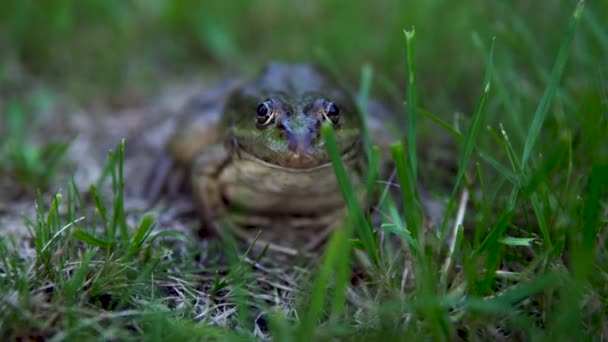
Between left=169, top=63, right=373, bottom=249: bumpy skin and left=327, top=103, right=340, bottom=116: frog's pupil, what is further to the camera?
left=327, top=103, right=340, bottom=116: frog's pupil

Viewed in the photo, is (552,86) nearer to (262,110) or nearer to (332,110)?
(332,110)

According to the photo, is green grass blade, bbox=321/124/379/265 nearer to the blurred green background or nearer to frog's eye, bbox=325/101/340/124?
frog's eye, bbox=325/101/340/124

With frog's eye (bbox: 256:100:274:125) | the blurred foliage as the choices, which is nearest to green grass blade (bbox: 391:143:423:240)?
frog's eye (bbox: 256:100:274:125)

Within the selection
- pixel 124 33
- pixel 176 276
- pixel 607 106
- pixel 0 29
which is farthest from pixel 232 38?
→ pixel 607 106

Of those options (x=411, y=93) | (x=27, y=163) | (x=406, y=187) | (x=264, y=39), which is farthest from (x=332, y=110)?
(x=264, y=39)

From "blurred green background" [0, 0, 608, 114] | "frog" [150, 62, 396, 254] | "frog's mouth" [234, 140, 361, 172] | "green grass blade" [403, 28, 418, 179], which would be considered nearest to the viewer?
"green grass blade" [403, 28, 418, 179]

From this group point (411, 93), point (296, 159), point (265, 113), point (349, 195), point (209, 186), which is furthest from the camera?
point (209, 186)

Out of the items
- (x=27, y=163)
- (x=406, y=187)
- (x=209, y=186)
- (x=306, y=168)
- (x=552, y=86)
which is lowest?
(x=209, y=186)

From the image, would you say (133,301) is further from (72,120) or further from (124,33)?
(124,33)

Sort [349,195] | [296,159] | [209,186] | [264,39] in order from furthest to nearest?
[264,39], [209,186], [296,159], [349,195]
